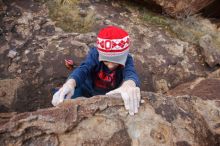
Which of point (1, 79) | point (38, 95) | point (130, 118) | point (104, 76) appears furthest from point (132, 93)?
point (1, 79)

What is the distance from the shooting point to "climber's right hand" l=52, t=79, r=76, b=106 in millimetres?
2557

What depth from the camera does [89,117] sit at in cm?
227

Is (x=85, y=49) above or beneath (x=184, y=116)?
beneath

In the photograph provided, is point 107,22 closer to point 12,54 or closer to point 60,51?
point 60,51

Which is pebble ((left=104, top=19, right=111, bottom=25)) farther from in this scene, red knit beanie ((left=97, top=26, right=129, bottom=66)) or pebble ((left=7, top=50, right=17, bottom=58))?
red knit beanie ((left=97, top=26, right=129, bottom=66))

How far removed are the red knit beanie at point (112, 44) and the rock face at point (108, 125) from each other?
1.51 ft

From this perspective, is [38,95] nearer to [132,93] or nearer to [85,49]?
[85,49]

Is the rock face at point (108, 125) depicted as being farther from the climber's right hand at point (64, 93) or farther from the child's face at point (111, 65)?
the child's face at point (111, 65)

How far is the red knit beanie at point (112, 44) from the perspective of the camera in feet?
8.98

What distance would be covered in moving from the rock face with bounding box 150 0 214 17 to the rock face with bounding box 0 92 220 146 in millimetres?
2519

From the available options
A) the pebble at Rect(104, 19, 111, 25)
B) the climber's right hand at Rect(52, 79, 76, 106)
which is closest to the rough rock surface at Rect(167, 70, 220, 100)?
the climber's right hand at Rect(52, 79, 76, 106)

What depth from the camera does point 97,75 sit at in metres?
3.16

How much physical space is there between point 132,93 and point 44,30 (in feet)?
6.65

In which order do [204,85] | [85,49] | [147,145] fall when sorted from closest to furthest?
[147,145]
[204,85]
[85,49]
